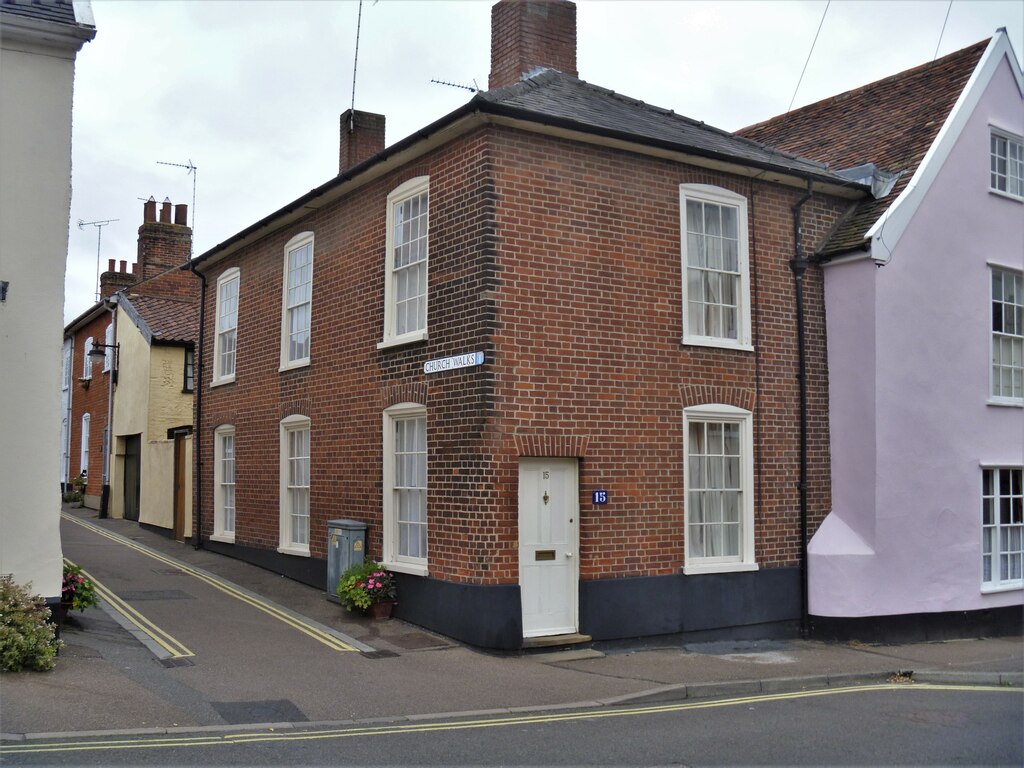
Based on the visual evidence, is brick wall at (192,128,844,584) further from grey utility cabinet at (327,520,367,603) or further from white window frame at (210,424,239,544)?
white window frame at (210,424,239,544)

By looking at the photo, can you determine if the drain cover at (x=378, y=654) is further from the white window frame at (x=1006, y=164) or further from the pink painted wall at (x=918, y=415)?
the white window frame at (x=1006, y=164)

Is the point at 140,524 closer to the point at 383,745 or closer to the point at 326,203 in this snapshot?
the point at 326,203

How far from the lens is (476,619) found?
11.5 meters

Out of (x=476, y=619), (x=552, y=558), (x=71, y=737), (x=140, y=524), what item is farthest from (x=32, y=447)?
(x=140, y=524)

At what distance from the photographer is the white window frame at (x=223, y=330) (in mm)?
18922

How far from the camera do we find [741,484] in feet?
44.2

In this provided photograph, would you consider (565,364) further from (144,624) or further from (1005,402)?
(1005,402)

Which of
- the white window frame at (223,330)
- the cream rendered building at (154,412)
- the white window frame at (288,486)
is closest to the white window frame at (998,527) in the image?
the white window frame at (288,486)

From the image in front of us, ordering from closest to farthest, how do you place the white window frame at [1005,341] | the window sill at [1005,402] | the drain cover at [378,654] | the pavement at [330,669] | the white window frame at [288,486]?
the pavement at [330,669]
the drain cover at [378,654]
the window sill at [1005,402]
the white window frame at [1005,341]
the white window frame at [288,486]

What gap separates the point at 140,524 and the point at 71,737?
18.6m

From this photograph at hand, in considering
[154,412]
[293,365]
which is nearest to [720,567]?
[293,365]

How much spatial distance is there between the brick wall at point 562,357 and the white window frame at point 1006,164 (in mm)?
3068

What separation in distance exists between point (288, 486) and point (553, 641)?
22.2 ft

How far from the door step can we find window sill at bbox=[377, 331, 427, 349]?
4.18 metres
